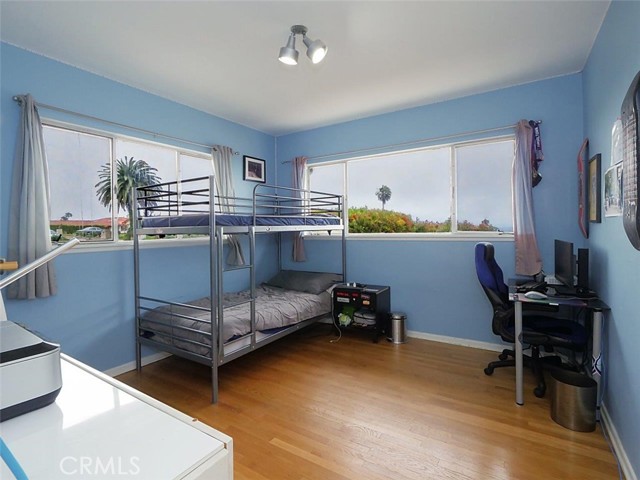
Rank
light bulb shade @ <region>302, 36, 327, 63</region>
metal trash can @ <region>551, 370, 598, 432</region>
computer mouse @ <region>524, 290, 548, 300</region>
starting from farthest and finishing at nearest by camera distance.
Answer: computer mouse @ <region>524, 290, 548, 300</region>
light bulb shade @ <region>302, 36, 327, 63</region>
metal trash can @ <region>551, 370, 598, 432</region>

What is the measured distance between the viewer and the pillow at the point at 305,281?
400cm

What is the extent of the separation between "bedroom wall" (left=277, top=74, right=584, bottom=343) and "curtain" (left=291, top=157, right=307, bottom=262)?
132mm

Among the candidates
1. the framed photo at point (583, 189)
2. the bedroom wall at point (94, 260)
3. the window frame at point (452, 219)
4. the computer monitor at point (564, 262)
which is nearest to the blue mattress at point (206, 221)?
the bedroom wall at point (94, 260)

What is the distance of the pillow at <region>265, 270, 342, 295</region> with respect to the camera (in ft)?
13.1

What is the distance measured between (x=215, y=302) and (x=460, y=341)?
259 centimetres

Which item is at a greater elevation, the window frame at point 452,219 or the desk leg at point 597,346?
the window frame at point 452,219

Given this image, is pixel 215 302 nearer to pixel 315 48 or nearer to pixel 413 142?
pixel 315 48

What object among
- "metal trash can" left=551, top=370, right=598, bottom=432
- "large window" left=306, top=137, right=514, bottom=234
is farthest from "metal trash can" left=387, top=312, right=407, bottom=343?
"metal trash can" left=551, top=370, right=598, bottom=432

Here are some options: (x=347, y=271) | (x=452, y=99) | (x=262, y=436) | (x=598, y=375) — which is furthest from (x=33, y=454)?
(x=452, y=99)

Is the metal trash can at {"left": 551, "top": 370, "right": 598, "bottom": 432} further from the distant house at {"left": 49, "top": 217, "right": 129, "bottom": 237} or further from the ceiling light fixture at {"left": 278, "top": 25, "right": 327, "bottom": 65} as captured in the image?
the distant house at {"left": 49, "top": 217, "right": 129, "bottom": 237}

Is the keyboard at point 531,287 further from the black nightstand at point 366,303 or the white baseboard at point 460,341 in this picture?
the black nightstand at point 366,303

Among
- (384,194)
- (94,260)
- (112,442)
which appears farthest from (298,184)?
(112,442)

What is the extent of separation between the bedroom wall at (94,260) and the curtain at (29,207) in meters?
0.07

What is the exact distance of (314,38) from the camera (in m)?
2.32
